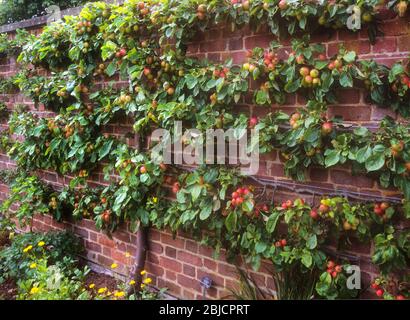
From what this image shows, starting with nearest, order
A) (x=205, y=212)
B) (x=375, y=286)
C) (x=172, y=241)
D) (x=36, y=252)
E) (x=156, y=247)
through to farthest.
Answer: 1. (x=375, y=286)
2. (x=205, y=212)
3. (x=172, y=241)
4. (x=156, y=247)
5. (x=36, y=252)

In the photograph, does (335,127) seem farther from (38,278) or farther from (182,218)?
(38,278)

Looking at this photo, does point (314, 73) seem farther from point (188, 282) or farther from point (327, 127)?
point (188, 282)

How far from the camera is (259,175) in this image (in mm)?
2590

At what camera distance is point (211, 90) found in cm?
263

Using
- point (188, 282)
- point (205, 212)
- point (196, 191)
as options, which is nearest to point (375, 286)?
point (205, 212)

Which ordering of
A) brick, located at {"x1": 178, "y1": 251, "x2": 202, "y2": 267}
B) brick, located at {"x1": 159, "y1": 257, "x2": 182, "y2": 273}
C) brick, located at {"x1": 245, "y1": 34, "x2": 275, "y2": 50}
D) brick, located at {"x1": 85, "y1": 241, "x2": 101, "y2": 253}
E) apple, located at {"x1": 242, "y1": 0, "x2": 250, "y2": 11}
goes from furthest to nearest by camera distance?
brick, located at {"x1": 85, "y1": 241, "x2": 101, "y2": 253}, brick, located at {"x1": 159, "y1": 257, "x2": 182, "y2": 273}, brick, located at {"x1": 178, "y1": 251, "x2": 202, "y2": 267}, brick, located at {"x1": 245, "y1": 34, "x2": 275, "y2": 50}, apple, located at {"x1": 242, "y1": 0, "x2": 250, "y2": 11}

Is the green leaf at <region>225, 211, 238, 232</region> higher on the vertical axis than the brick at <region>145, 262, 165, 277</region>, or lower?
higher

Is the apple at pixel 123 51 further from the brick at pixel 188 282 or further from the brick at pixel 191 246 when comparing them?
the brick at pixel 188 282

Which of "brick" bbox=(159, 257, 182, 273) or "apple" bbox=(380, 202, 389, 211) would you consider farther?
"brick" bbox=(159, 257, 182, 273)

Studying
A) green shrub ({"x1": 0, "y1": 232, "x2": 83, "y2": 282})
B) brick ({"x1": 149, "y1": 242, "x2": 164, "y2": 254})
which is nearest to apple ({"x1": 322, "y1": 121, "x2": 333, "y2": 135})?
brick ({"x1": 149, "y1": 242, "x2": 164, "y2": 254})

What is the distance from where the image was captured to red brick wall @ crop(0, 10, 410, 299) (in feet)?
7.00

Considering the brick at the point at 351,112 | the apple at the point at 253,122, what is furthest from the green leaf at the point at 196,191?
the brick at the point at 351,112

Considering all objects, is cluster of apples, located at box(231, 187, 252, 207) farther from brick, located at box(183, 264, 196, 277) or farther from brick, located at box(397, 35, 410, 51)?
brick, located at box(397, 35, 410, 51)

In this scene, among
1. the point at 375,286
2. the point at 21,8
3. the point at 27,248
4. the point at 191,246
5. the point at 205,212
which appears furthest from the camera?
the point at 21,8
